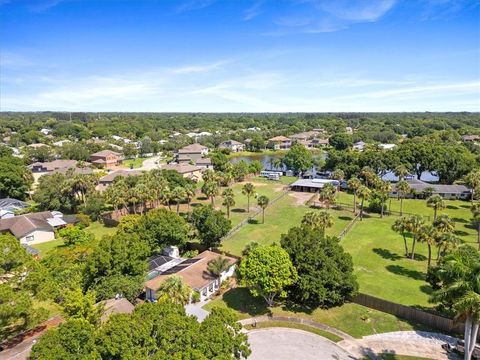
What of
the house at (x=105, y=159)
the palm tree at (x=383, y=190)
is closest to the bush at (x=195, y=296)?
the palm tree at (x=383, y=190)

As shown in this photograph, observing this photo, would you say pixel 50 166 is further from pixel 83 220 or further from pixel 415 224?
pixel 415 224

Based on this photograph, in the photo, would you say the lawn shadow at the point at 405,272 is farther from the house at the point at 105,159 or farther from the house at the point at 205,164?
the house at the point at 105,159

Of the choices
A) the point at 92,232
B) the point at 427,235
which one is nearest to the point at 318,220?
the point at 427,235

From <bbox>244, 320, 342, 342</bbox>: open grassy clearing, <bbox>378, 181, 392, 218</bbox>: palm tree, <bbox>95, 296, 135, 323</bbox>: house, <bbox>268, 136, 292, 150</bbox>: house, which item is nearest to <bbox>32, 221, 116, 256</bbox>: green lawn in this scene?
<bbox>95, 296, 135, 323</bbox>: house

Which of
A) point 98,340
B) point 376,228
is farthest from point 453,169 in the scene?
point 98,340

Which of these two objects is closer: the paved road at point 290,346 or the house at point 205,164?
the paved road at point 290,346

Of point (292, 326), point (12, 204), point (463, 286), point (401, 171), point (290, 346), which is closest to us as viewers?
point (463, 286)

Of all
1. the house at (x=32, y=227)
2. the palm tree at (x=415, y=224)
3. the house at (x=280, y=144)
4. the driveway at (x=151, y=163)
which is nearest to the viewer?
the palm tree at (x=415, y=224)
